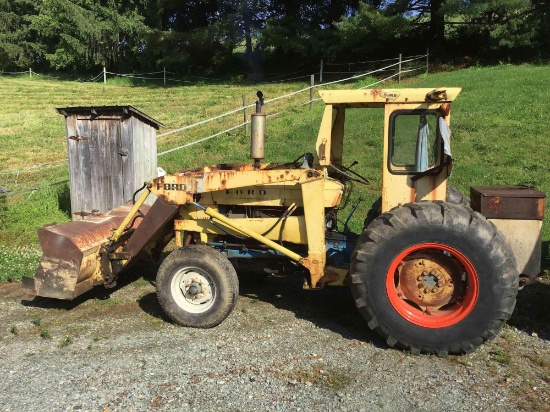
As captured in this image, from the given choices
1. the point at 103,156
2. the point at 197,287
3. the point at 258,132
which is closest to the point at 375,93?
the point at 258,132

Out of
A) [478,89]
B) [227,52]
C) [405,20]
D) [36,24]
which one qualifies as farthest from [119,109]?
[36,24]

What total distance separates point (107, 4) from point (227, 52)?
31.2 ft

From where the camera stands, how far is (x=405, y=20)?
2250 centimetres

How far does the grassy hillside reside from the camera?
9922mm

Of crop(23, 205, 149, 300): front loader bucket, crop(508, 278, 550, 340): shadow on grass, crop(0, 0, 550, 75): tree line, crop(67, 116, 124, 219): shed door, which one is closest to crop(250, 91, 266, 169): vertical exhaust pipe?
crop(23, 205, 149, 300): front loader bucket

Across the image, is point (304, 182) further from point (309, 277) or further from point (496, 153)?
point (496, 153)

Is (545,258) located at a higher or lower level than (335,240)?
lower

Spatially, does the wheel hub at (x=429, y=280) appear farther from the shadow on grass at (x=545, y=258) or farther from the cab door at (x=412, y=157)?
the shadow on grass at (x=545, y=258)

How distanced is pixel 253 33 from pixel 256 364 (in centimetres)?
2776

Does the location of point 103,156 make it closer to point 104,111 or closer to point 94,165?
point 94,165

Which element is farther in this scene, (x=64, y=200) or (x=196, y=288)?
(x=64, y=200)

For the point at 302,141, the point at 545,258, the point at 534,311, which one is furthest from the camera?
the point at 302,141

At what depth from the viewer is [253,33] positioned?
1169 inches

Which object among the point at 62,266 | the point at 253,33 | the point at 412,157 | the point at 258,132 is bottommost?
the point at 62,266
